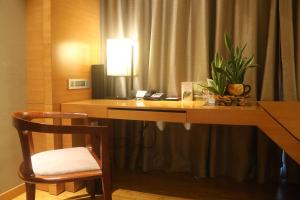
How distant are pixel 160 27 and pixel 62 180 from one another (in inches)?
63.6

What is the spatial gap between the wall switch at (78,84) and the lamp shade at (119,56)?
0.78 feet

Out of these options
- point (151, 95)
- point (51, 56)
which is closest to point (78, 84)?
point (51, 56)

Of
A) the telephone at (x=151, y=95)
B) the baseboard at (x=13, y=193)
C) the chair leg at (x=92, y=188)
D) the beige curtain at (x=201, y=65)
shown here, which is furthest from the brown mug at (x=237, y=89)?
the baseboard at (x=13, y=193)

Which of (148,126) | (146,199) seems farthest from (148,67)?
(146,199)

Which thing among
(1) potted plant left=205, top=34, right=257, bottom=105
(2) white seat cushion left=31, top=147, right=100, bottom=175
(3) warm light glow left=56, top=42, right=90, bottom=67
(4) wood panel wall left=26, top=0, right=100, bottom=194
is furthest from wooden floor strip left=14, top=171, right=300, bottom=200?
(3) warm light glow left=56, top=42, right=90, bottom=67

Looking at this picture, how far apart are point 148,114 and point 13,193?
3.71 feet

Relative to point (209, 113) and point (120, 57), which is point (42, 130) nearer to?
point (209, 113)

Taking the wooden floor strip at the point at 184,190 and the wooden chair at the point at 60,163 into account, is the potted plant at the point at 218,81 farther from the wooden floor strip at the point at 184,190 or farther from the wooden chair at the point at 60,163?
the wooden chair at the point at 60,163

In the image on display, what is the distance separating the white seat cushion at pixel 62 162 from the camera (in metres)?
1.28

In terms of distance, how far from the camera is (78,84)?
87.7 inches

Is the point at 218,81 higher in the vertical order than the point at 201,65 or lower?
lower

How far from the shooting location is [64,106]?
2.00m

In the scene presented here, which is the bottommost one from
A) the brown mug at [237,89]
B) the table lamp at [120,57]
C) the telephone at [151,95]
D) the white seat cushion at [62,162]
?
the white seat cushion at [62,162]

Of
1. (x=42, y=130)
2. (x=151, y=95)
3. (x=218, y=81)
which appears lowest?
(x=42, y=130)
